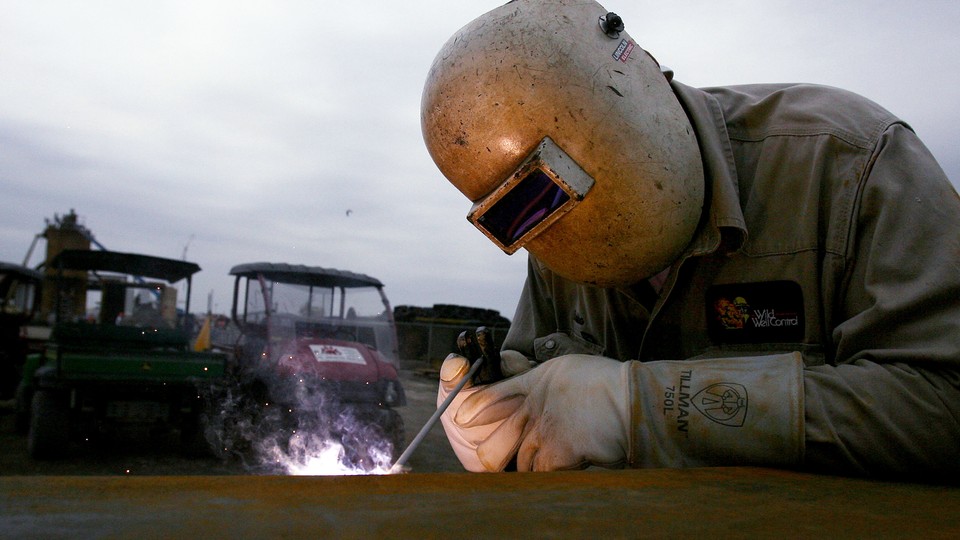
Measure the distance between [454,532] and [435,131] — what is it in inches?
38.3

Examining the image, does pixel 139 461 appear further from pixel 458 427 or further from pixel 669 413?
pixel 669 413

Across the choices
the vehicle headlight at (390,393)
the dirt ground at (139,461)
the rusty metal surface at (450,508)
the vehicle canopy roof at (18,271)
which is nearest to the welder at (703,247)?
the rusty metal surface at (450,508)

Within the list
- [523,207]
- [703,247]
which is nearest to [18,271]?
[523,207]

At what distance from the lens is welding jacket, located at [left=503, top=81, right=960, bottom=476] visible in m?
1.10

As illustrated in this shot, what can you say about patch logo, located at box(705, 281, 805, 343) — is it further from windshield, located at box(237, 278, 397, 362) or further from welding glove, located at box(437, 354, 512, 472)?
windshield, located at box(237, 278, 397, 362)

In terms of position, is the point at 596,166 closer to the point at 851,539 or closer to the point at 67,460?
the point at 851,539

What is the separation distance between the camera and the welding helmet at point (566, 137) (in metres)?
1.29

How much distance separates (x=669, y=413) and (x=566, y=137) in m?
0.55

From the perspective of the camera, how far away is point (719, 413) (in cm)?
114

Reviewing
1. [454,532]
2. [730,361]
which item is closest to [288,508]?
[454,532]

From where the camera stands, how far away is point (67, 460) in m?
5.59

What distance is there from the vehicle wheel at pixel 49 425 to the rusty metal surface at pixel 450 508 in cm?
568

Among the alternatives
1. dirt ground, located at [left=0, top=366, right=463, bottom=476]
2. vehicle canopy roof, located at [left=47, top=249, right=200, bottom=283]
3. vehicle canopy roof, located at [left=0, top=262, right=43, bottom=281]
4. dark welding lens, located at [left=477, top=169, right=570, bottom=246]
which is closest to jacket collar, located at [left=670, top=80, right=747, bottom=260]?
dark welding lens, located at [left=477, top=169, right=570, bottom=246]

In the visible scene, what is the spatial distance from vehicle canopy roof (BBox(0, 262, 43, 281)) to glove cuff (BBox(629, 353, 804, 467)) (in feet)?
34.5
